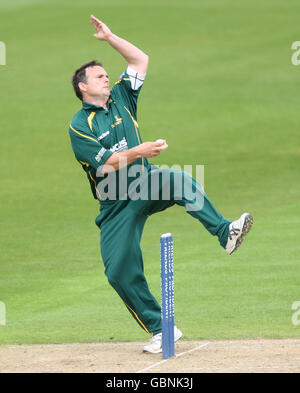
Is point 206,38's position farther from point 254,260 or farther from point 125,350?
point 125,350

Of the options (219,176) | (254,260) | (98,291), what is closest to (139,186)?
(98,291)

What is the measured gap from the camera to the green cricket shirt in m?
7.64

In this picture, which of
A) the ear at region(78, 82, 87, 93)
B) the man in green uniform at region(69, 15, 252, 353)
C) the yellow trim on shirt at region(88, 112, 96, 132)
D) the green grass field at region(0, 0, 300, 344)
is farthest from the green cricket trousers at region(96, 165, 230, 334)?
the green grass field at region(0, 0, 300, 344)

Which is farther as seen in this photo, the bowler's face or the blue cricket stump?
the bowler's face

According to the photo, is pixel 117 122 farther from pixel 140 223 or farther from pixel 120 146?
pixel 140 223

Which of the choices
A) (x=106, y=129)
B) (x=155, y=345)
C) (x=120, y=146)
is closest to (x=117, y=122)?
(x=106, y=129)

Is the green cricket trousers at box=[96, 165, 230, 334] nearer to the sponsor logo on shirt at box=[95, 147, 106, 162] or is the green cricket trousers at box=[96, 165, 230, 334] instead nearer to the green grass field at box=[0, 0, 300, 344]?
the sponsor logo on shirt at box=[95, 147, 106, 162]

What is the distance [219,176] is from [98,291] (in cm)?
806

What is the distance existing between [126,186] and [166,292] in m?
→ 1.04

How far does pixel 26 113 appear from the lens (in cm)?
2456

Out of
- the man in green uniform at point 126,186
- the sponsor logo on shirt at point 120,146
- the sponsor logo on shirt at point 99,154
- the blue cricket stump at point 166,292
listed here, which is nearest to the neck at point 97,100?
the man in green uniform at point 126,186

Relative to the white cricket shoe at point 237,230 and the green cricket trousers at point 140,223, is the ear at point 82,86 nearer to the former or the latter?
the green cricket trousers at point 140,223

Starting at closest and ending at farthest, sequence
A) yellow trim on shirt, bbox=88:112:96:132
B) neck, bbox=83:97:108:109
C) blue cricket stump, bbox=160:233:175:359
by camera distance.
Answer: blue cricket stump, bbox=160:233:175:359 → yellow trim on shirt, bbox=88:112:96:132 → neck, bbox=83:97:108:109

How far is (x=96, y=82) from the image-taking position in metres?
7.91
